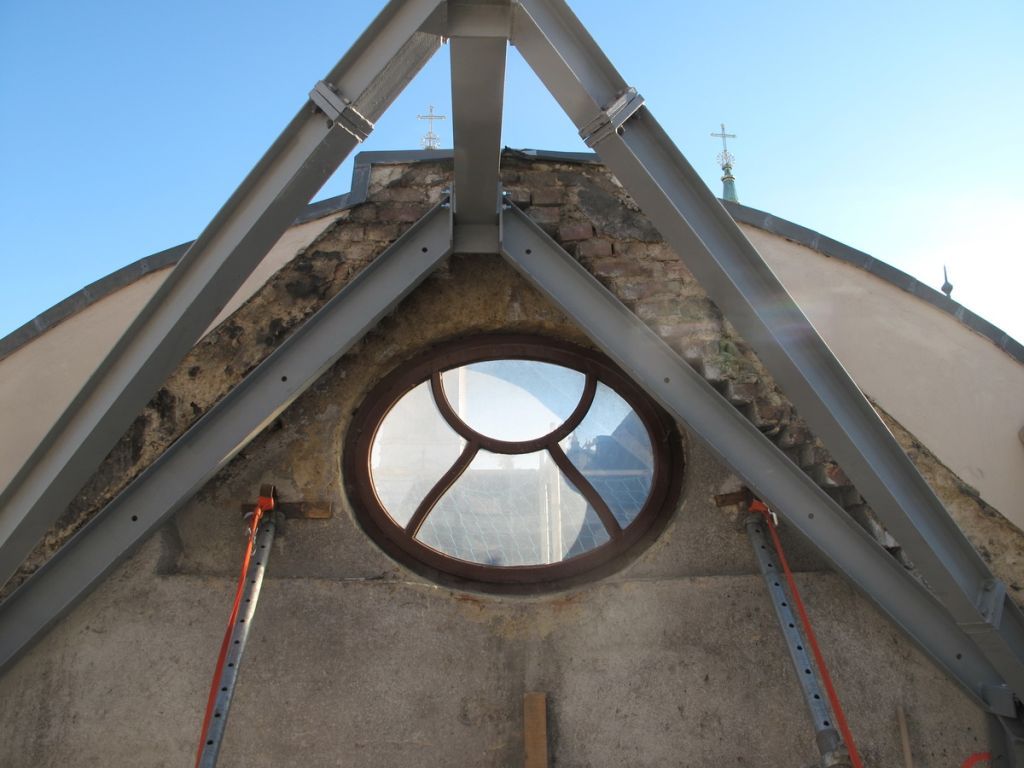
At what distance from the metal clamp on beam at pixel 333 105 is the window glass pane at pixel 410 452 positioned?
1685 millimetres

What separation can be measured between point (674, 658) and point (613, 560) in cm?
50

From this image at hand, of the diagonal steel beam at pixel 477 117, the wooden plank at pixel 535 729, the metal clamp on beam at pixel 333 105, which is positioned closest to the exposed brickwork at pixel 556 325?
the diagonal steel beam at pixel 477 117

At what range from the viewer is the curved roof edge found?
3.71 metres

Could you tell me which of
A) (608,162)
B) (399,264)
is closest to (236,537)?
(399,264)

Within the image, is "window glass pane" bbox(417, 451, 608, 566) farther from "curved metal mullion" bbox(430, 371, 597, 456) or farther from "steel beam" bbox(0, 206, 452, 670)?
"steel beam" bbox(0, 206, 452, 670)

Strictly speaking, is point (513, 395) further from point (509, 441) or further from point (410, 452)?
point (410, 452)

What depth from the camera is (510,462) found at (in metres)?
3.91

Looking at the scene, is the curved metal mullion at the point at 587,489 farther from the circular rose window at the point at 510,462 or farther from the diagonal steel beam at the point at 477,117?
the diagonal steel beam at the point at 477,117

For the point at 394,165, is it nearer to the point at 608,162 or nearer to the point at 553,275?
the point at 553,275

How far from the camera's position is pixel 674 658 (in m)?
3.47

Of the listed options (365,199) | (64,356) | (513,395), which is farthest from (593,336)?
(64,356)

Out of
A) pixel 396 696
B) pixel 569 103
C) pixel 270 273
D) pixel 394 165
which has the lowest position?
pixel 396 696

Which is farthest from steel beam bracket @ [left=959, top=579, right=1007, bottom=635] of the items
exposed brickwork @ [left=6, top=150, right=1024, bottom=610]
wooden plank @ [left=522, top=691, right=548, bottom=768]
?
wooden plank @ [left=522, top=691, right=548, bottom=768]

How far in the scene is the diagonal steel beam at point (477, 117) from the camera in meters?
2.66
